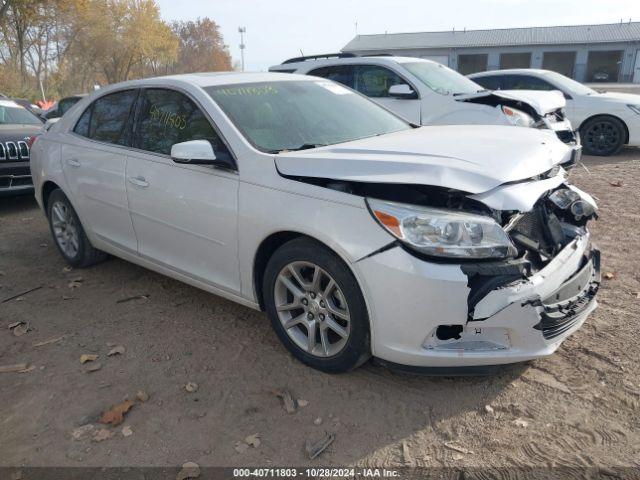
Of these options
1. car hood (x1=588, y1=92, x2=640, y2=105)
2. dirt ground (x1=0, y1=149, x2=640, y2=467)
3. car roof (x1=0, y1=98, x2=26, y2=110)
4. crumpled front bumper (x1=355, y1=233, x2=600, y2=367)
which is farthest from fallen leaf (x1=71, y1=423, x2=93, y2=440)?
car hood (x1=588, y1=92, x2=640, y2=105)

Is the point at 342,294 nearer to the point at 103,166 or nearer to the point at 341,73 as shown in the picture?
the point at 103,166

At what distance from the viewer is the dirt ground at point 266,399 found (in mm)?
2517

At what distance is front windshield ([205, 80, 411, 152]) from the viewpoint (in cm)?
348

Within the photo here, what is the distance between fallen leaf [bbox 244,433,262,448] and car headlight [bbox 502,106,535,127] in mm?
5933

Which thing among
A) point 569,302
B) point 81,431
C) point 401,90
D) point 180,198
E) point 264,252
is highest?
point 401,90

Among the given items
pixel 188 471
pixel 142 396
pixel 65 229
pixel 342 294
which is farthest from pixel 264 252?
pixel 65 229

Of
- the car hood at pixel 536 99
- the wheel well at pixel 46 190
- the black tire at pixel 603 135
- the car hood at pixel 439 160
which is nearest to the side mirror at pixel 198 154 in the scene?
the car hood at pixel 439 160

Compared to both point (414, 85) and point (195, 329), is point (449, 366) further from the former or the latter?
point (414, 85)

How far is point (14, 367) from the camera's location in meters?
3.38

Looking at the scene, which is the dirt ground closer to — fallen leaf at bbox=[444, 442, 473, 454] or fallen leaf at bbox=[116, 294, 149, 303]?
fallen leaf at bbox=[444, 442, 473, 454]

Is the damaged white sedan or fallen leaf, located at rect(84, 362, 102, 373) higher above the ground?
the damaged white sedan

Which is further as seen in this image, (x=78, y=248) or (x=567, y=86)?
(x=567, y=86)

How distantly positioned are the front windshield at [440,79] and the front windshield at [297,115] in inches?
158

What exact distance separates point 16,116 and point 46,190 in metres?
3.89
